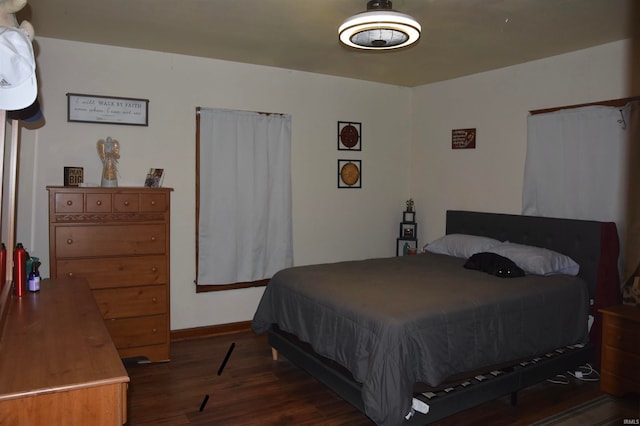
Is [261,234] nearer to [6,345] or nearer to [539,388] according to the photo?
[539,388]

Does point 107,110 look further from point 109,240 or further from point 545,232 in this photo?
point 545,232

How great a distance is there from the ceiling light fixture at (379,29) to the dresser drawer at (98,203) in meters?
2.03

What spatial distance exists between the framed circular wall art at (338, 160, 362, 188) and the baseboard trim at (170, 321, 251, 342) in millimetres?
1732

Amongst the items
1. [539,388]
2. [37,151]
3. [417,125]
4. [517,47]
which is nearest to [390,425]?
[539,388]

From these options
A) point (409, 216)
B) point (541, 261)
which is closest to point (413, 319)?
point (541, 261)

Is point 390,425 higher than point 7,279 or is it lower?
lower

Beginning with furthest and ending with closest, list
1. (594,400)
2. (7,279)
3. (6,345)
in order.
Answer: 1. (594,400)
2. (7,279)
3. (6,345)

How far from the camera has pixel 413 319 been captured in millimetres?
2570

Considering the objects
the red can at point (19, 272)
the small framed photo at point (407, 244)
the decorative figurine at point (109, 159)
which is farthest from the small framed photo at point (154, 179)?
the small framed photo at point (407, 244)

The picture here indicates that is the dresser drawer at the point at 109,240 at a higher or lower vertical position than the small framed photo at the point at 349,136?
lower

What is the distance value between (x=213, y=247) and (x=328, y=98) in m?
1.91

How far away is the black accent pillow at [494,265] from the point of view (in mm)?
3455

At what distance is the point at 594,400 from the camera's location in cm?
307

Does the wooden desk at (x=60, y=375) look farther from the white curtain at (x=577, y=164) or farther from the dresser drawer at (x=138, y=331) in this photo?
the white curtain at (x=577, y=164)
